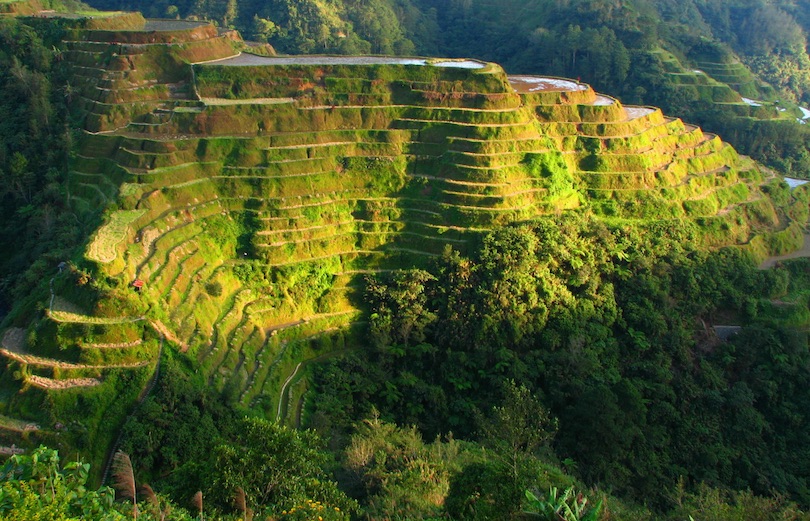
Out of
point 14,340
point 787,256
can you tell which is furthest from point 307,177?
point 787,256

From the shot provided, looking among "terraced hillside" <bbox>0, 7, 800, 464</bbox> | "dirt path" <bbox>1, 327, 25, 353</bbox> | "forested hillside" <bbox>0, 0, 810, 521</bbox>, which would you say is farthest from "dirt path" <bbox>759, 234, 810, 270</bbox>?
"dirt path" <bbox>1, 327, 25, 353</bbox>

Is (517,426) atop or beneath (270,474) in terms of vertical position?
beneath

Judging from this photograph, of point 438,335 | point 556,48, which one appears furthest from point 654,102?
point 438,335

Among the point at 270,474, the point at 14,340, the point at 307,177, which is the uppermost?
the point at 307,177

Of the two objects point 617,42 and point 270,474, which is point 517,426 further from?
point 617,42

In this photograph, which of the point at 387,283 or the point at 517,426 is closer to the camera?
the point at 517,426

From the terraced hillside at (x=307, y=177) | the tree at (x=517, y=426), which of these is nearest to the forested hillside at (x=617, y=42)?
the terraced hillside at (x=307, y=177)

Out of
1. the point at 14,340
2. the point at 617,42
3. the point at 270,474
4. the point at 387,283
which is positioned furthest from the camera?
the point at 617,42

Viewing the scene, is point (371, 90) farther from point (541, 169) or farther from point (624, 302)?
point (624, 302)
